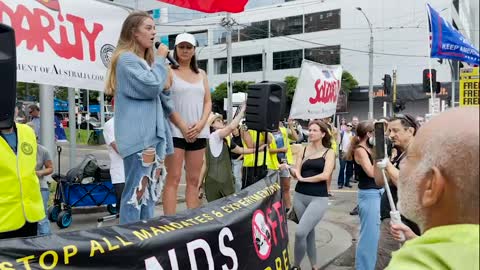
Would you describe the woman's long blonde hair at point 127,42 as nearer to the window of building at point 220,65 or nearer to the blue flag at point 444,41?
the blue flag at point 444,41

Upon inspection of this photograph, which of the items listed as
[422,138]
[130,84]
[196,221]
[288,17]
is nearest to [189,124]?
[130,84]

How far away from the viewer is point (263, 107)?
4.08 m

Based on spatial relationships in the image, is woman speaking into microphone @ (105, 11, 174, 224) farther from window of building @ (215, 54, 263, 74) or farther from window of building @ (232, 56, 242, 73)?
window of building @ (232, 56, 242, 73)

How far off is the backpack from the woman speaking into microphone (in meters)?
4.77

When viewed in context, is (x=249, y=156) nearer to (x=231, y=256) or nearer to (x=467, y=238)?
(x=231, y=256)

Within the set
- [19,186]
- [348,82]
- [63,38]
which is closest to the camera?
[19,186]

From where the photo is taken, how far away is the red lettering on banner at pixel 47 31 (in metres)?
3.80

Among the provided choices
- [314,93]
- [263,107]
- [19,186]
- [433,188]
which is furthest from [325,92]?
[433,188]

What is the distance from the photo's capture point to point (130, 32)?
3455mm

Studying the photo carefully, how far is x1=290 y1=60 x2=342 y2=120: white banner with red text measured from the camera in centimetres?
820

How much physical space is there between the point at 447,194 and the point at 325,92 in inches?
303

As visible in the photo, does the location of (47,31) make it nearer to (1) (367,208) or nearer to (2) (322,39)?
(1) (367,208)

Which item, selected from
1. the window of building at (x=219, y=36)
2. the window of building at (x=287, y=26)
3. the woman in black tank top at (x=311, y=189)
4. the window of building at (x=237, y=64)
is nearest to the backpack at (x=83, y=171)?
the woman in black tank top at (x=311, y=189)

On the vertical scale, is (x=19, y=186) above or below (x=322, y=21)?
below
